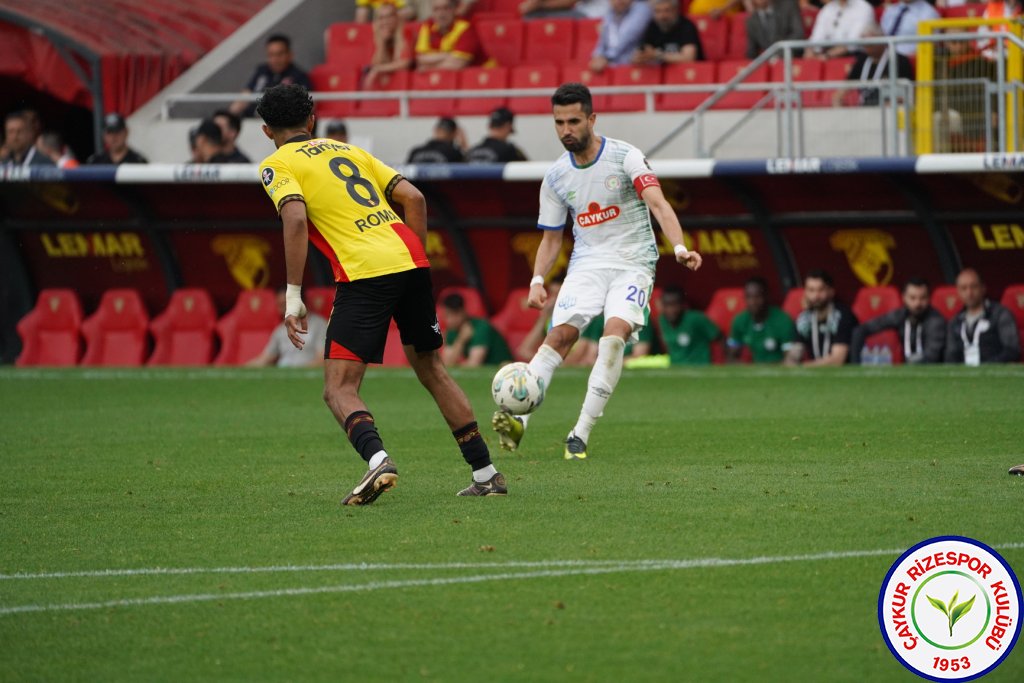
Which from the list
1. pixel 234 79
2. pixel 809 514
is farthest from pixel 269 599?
pixel 234 79

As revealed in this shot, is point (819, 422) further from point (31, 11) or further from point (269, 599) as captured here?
point (31, 11)

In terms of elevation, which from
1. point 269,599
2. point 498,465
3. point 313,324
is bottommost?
point 313,324

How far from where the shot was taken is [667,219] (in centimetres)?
859

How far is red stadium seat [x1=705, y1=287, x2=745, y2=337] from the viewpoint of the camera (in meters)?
16.9

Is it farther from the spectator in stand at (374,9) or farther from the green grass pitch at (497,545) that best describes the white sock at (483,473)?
the spectator in stand at (374,9)

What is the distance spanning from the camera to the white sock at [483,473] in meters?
7.45

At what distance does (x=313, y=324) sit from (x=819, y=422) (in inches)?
326

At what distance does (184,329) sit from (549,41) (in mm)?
5550

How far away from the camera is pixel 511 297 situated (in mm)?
17766

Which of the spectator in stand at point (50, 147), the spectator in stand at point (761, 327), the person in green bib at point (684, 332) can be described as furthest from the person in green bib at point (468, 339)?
the spectator in stand at point (50, 147)

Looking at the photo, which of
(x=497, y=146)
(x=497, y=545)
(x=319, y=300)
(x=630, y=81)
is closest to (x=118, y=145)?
(x=319, y=300)

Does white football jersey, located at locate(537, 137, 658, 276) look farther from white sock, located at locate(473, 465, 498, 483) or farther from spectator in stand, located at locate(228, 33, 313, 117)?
spectator in stand, located at locate(228, 33, 313, 117)

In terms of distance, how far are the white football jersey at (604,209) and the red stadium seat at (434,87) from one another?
1035 centimetres

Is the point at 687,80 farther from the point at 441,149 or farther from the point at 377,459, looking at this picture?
the point at 377,459
